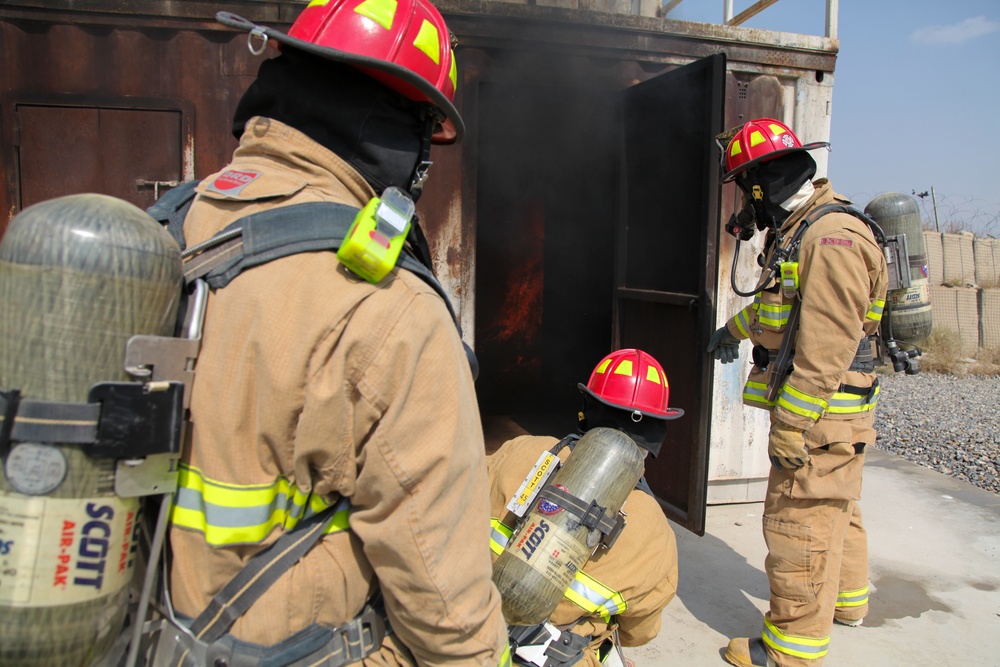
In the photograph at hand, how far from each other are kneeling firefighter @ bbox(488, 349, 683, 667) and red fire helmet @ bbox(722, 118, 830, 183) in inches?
57.7

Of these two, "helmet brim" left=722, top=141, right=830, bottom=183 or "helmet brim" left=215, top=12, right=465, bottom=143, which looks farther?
"helmet brim" left=722, top=141, right=830, bottom=183

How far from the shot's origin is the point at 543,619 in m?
1.73

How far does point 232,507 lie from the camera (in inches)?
37.1

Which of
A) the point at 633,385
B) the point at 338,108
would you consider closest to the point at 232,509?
the point at 338,108

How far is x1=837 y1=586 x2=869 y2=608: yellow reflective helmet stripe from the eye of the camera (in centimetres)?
Result: 314

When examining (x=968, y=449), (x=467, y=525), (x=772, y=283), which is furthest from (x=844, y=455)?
(x=968, y=449)

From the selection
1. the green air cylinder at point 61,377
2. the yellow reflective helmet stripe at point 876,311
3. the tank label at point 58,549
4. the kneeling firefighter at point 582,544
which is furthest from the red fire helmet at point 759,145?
the tank label at point 58,549

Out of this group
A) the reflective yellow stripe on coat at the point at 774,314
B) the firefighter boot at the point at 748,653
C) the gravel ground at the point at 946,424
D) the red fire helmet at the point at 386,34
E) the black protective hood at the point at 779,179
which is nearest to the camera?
the red fire helmet at the point at 386,34

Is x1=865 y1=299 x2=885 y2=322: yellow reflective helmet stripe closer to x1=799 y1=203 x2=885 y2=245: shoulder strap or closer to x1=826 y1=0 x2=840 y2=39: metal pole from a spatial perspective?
x1=799 y1=203 x2=885 y2=245: shoulder strap

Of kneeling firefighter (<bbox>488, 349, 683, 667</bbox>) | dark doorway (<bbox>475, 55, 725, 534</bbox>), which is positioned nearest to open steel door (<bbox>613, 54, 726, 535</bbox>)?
dark doorway (<bbox>475, 55, 725, 534</bbox>)

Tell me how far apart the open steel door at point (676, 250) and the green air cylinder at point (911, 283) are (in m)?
0.82

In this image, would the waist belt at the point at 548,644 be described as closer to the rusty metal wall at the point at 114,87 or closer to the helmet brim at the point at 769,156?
the helmet brim at the point at 769,156

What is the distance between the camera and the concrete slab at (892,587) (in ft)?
9.81

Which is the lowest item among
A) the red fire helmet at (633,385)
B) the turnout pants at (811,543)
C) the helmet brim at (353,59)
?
the turnout pants at (811,543)
